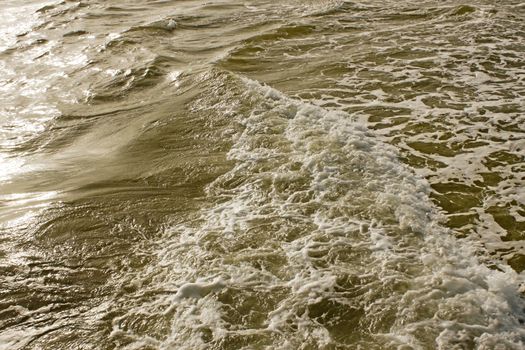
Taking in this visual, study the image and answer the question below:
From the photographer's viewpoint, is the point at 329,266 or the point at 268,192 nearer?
the point at 329,266

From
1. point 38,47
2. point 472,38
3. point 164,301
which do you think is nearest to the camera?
point 164,301

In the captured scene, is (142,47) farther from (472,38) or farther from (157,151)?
(472,38)

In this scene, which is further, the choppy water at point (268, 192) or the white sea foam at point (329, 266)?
the choppy water at point (268, 192)

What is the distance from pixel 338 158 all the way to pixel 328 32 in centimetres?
563

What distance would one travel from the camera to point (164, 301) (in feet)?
13.3

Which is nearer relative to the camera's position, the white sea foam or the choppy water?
the white sea foam

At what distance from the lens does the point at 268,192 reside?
5.38m

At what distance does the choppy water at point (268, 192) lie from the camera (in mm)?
3891

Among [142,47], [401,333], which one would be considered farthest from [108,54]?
[401,333]

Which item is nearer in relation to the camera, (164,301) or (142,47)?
(164,301)

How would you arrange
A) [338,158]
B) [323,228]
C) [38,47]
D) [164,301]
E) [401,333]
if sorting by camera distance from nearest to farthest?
[401,333]
[164,301]
[323,228]
[338,158]
[38,47]

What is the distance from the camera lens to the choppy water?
389 cm

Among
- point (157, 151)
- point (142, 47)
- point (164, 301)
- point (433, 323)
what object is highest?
point (142, 47)

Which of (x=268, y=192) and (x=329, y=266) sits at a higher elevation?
(x=268, y=192)
